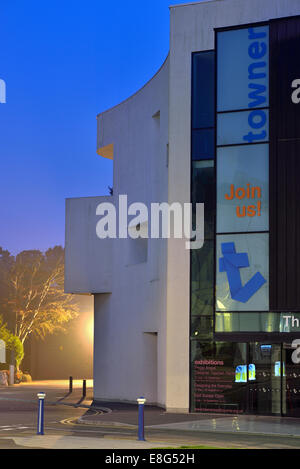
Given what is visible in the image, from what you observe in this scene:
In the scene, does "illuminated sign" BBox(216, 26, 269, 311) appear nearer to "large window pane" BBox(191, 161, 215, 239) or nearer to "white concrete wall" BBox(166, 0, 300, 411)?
"large window pane" BBox(191, 161, 215, 239)

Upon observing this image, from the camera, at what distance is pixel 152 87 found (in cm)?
3416

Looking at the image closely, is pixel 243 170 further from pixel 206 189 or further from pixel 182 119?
pixel 182 119

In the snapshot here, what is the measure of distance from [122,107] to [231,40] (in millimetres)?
9803

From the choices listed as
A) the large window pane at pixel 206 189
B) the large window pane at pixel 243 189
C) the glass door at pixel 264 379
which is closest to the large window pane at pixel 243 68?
the large window pane at pixel 243 189

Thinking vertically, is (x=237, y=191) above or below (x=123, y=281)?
above

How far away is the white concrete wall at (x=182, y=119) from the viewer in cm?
2869

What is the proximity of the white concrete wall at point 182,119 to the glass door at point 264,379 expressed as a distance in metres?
2.36

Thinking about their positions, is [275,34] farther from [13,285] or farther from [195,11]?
[13,285]

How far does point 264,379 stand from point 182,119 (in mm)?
9546

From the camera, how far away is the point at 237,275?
27484 mm

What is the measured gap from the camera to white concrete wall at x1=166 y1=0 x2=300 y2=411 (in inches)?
1129

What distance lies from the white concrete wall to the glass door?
2360 mm

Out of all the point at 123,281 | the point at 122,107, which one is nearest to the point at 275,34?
the point at 122,107

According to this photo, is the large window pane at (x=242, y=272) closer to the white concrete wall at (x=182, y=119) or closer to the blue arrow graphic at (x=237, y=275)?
the blue arrow graphic at (x=237, y=275)
